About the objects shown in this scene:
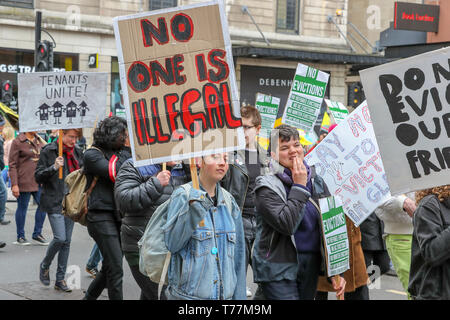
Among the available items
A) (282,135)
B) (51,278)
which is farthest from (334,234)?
(51,278)

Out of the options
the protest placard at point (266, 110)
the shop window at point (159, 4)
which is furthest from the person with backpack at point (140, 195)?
the shop window at point (159, 4)

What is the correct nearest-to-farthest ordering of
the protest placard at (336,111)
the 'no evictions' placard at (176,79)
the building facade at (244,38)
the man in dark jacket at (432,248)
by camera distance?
the man in dark jacket at (432,248) < the 'no evictions' placard at (176,79) < the protest placard at (336,111) < the building facade at (244,38)

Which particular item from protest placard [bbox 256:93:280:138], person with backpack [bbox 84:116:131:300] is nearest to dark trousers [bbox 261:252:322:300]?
person with backpack [bbox 84:116:131:300]

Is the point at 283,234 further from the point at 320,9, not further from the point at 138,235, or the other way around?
the point at 320,9

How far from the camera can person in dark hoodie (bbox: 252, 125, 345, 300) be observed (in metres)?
4.69

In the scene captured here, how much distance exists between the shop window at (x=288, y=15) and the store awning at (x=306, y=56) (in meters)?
1.44

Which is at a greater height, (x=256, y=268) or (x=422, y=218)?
Answer: (x=422, y=218)

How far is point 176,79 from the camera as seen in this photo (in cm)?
450

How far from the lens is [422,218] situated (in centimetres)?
425

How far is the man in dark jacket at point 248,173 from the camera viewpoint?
5852mm

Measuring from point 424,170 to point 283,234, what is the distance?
3.28 feet

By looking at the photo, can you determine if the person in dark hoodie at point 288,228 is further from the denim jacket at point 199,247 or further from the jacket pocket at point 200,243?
the jacket pocket at point 200,243

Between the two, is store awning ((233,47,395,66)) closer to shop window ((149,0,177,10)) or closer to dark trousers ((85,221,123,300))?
shop window ((149,0,177,10))

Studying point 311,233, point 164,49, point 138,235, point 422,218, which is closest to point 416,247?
point 422,218
